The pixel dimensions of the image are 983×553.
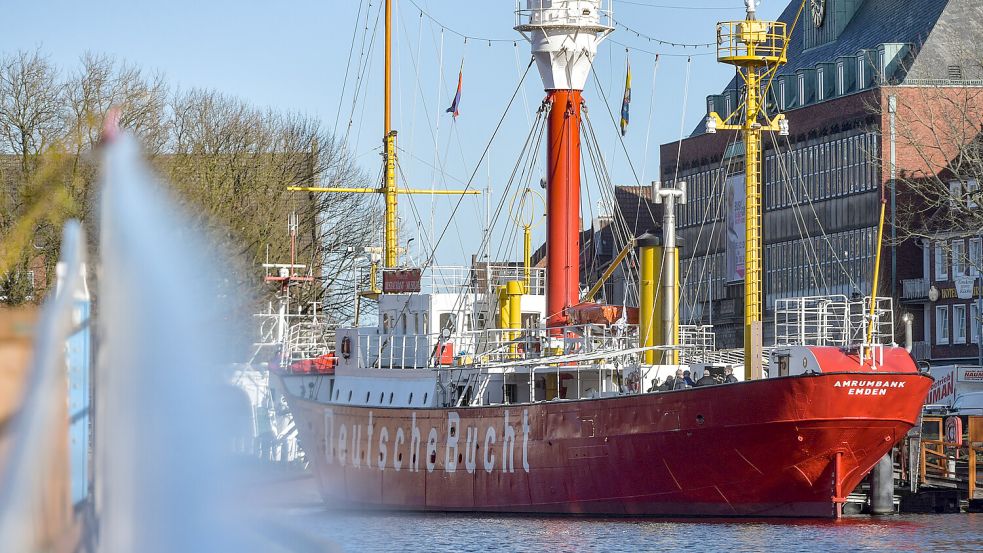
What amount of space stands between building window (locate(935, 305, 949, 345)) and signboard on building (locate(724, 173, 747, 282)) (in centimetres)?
1591

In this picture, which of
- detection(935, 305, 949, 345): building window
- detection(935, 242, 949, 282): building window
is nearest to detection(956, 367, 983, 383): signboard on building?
detection(935, 242, 949, 282): building window

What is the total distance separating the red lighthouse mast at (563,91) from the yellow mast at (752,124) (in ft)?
18.8

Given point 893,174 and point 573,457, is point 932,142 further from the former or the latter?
point 573,457

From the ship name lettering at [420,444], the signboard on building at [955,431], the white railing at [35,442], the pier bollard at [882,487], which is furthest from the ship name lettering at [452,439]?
the white railing at [35,442]

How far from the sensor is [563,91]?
4266cm

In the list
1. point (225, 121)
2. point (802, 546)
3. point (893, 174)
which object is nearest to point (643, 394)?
point (802, 546)

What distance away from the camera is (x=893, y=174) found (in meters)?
82.9

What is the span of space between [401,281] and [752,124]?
452 inches

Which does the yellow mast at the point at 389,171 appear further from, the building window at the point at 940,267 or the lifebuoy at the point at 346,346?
the building window at the point at 940,267

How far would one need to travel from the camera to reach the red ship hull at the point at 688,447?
32844mm

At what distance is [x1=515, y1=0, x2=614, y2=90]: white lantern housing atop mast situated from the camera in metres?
42.5

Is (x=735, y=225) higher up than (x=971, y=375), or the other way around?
(x=735, y=225)

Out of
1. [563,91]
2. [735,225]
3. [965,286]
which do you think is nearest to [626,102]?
[563,91]

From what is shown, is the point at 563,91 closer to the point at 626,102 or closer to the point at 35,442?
the point at 626,102
